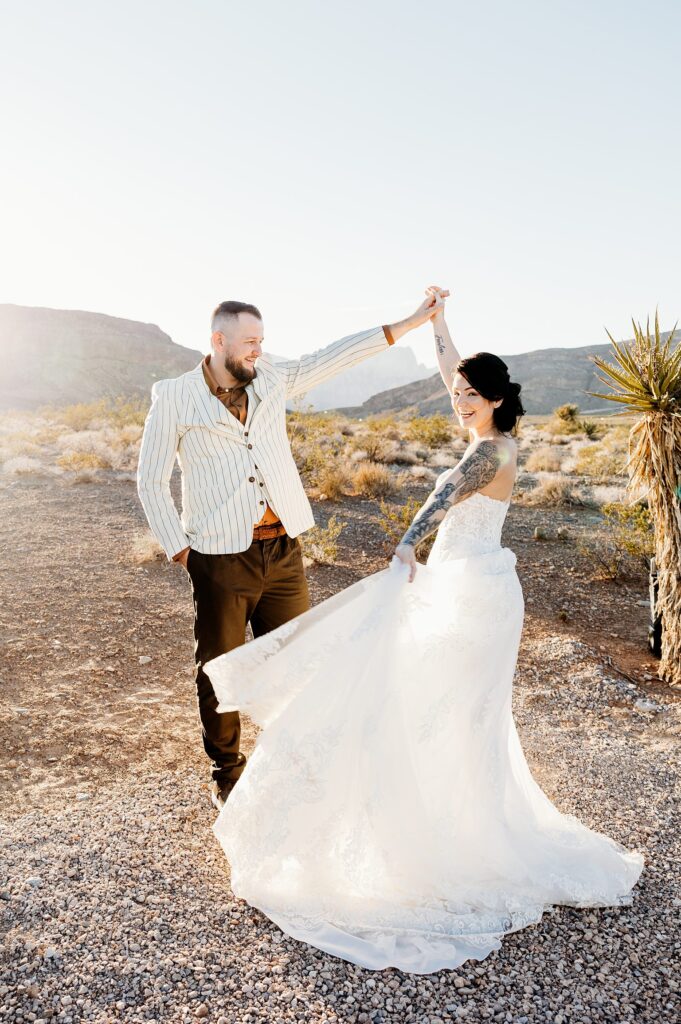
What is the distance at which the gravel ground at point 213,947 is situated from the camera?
246 cm

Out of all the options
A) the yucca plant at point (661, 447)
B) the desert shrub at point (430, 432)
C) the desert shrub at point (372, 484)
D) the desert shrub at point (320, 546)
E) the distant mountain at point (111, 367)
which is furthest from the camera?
the distant mountain at point (111, 367)

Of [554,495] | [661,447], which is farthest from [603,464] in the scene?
[661,447]

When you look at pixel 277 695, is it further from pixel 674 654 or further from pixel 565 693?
pixel 674 654

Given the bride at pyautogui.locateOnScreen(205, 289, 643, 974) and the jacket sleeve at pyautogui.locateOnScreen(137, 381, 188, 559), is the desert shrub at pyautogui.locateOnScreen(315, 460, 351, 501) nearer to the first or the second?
the jacket sleeve at pyautogui.locateOnScreen(137, 381, 188, 559)

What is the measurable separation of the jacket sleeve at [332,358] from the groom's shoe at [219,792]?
6.93 ft

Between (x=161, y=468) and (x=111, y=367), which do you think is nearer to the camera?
(x=161, y=468)

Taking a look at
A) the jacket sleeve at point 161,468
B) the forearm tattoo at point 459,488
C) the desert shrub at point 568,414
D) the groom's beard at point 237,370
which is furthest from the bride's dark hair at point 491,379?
the desert shrub at point 568,414

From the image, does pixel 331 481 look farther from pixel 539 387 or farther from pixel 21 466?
pixel 539 387

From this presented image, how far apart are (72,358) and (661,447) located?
7726 centimetres

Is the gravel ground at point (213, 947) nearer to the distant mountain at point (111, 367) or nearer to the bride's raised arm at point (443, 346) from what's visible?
the bride's raised arm at point (443, 346)

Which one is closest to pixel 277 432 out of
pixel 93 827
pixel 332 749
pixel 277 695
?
pixel 277 695

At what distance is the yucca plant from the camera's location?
5527 mm

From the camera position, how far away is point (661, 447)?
5574 mm

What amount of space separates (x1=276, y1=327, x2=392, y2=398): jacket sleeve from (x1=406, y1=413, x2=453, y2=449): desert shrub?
16894 millimetres
